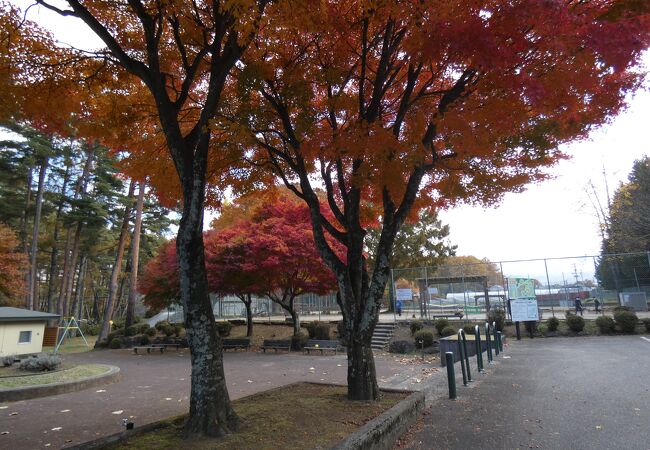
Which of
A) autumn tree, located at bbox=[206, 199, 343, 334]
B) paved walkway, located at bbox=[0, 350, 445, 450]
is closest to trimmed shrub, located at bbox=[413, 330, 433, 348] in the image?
paved walkway, located at bbox=[0, 350, 445, 450]

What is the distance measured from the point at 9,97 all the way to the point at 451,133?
715 cm

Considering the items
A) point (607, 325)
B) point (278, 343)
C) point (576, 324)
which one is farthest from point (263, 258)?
point (607, 325)

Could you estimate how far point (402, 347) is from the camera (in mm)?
17547

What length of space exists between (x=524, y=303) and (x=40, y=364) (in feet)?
57.9

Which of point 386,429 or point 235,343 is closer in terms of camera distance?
point 386,429

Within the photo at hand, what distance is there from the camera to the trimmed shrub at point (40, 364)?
11.6 metres

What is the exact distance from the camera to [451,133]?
7.01m

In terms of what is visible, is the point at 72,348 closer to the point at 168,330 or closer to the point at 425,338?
the point at 168,330

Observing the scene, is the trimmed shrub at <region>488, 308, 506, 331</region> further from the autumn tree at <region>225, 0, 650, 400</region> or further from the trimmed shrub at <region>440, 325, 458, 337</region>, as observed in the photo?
the autumn tree at <region>225, 0, 650, 400</region>

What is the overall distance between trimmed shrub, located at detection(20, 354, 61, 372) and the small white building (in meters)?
2.55

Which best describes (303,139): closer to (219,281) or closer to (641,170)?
(219,281)

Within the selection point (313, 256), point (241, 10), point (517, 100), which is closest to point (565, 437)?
point (517, 100)

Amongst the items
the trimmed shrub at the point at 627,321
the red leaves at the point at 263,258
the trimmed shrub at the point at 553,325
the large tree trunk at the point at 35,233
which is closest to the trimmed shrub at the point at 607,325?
the trimmed shrub at the point at 627,321

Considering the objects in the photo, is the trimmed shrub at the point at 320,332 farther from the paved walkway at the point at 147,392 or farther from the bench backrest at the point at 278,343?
the paved walkway at the point at 147,392
